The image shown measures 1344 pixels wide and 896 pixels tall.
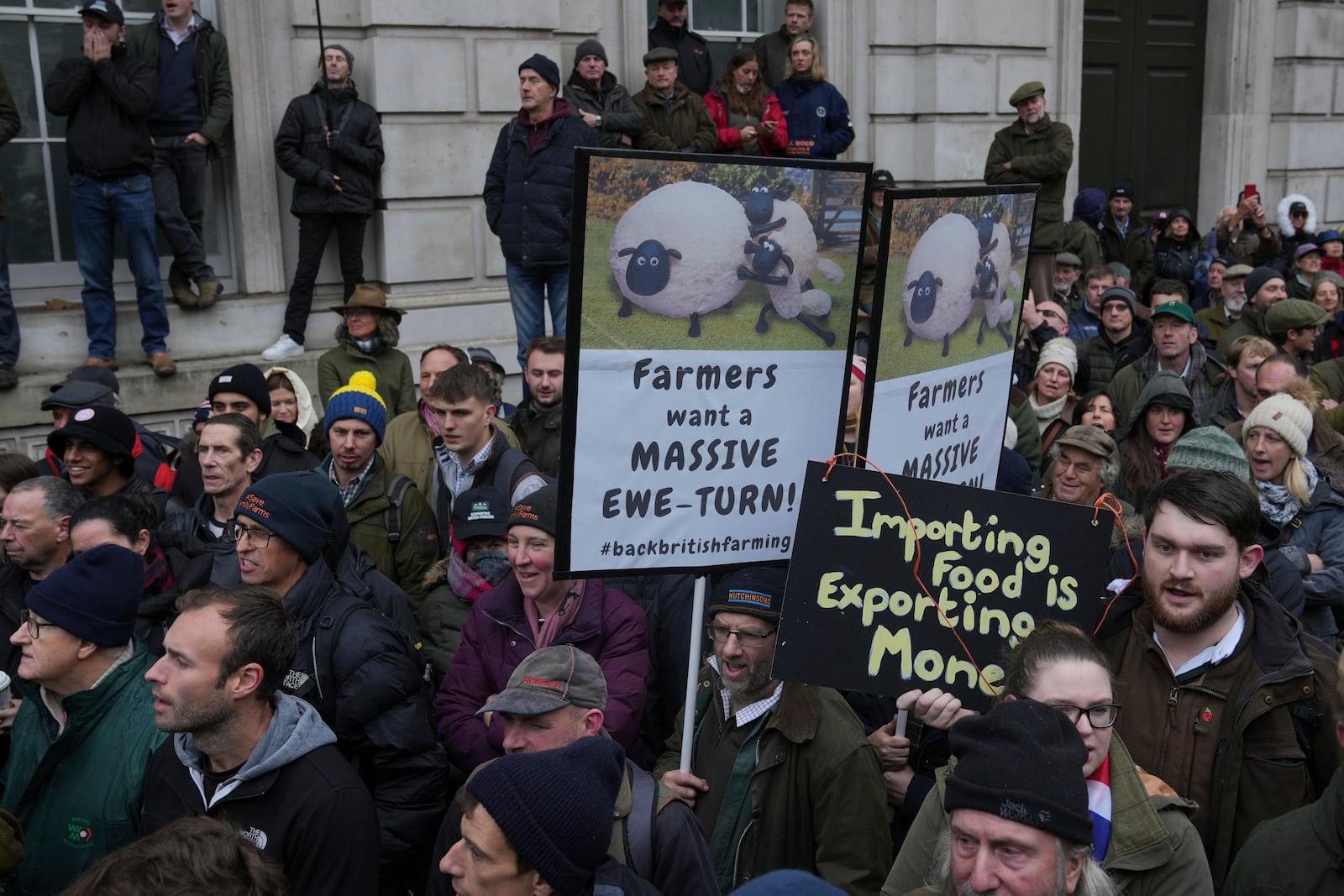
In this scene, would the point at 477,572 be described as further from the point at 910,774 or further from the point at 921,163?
the point at 921,163

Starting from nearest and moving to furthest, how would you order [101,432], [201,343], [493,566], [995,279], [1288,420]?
[995,279] < [493,566] < [101,432] < [1288,420] < [201,343]

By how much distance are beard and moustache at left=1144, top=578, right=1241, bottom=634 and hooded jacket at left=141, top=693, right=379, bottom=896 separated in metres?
2.02

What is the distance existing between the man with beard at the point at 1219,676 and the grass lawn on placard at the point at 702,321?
95 cm

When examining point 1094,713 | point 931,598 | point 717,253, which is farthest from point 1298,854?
point 717,253

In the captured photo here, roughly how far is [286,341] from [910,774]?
6825 mm

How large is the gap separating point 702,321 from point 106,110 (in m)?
6.39

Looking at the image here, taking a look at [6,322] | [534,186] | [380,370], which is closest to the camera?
[380,370]

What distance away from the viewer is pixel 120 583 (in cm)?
364

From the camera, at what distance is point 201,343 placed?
30.6 ft

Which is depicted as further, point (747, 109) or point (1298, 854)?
Result: point (747, 109)

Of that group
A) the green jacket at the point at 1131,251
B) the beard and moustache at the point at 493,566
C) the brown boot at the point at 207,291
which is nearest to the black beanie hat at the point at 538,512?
the beard and moustache at the point at 493,566

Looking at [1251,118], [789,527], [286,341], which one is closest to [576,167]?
[789,527]

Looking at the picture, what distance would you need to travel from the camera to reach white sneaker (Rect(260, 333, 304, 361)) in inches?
370

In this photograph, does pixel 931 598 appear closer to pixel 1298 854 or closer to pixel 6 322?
pixel 1298 854
